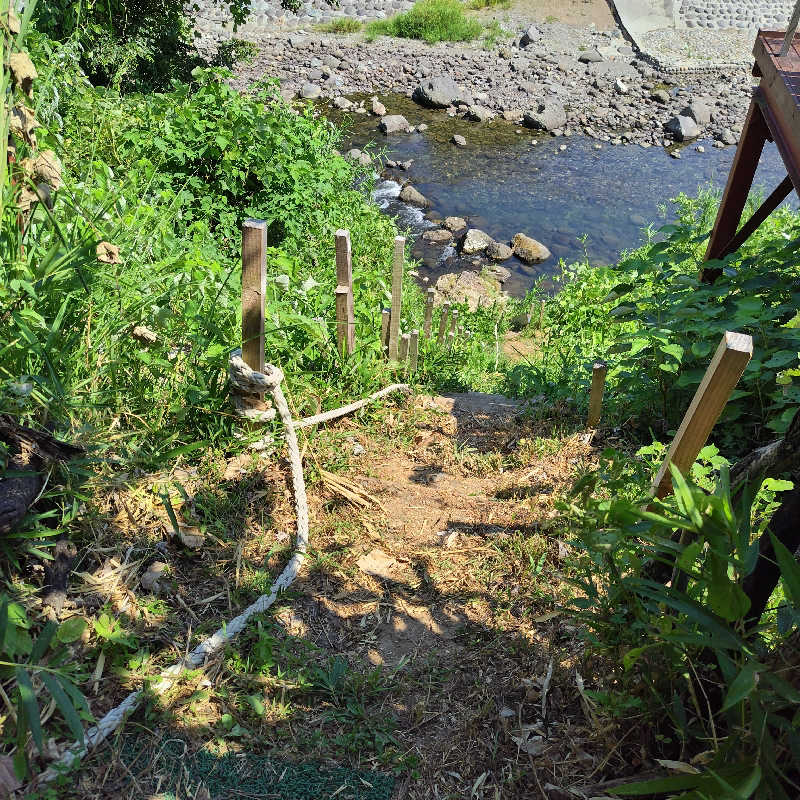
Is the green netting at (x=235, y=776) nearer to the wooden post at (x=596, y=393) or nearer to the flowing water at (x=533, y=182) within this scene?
the wooden post at (x=596, y=393)

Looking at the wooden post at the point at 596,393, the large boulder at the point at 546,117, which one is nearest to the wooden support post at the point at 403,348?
the wooden post at the point at 596,393

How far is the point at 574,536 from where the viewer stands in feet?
8.82

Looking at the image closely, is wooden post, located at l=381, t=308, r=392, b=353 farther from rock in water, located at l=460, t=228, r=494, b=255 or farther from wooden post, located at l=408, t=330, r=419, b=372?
rock in water, located at l=460, t=228, r=494, b=255

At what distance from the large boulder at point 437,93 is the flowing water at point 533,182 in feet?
0.74

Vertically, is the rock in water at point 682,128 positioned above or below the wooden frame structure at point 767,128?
below

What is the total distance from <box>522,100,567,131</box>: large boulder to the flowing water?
0.76 ft

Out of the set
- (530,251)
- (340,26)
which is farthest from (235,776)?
(340,26)

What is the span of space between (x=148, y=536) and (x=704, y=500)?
1.86 m

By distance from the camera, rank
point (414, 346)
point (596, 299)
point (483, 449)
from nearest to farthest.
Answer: point (483, 449) → point (414, 346) → point (596, 299)

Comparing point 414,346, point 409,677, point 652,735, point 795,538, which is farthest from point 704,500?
point 414,346

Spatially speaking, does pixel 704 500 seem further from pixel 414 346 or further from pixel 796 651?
pixel 414 346

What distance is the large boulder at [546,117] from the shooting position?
1386 centimetres

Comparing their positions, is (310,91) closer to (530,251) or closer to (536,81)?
(536,81)

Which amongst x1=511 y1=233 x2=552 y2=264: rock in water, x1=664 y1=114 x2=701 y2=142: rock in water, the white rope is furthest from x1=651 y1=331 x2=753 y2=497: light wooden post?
x1=664 y1=114 x2=701 y2=142: rock in water
